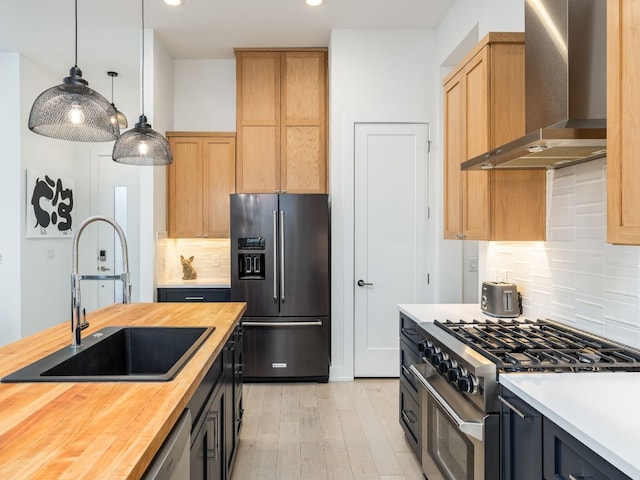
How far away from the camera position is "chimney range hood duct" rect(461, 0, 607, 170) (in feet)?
5.32

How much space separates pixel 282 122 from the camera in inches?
174

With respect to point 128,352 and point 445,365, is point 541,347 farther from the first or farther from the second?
point 128,352

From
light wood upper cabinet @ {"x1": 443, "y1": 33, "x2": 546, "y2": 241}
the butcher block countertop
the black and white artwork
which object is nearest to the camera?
the butcher block countertop

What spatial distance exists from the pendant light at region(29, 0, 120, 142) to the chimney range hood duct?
66.7 inches

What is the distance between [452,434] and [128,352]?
61.0 inches

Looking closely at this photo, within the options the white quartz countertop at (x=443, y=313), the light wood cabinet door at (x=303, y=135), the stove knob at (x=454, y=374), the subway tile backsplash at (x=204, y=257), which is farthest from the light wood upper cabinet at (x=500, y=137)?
the subway tile backsplash at (x=204, y=257)

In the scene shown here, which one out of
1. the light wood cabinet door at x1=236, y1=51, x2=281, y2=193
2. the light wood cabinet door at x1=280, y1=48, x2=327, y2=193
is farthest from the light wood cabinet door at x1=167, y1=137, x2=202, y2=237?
the light wood cabinet door at x1=280, y1=48, x2=327, y2=193

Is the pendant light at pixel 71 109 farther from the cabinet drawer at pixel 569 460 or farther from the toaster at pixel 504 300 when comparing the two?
the toaster at pixel 504 300

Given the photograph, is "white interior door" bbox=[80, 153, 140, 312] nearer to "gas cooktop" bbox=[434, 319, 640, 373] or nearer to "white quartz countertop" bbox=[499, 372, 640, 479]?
"gas cooktop" bbox=[434, 319, 640, 373]

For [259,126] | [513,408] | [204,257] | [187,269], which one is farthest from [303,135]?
[513,408]

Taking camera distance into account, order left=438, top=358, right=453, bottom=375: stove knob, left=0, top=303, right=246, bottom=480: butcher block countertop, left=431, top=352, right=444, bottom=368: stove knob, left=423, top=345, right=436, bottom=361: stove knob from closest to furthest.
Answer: left=0, top=303, right=246, bottom=480: butcher block countertop
left=438, top=358, right=453, bottom=375: stove knob
left=431, top=352, right=444, bottom=368: stove knob
left=423, top=345, right=436, bottom=361: stove knob

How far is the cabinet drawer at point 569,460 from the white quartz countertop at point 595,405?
0.03m

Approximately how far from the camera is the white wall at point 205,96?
4746mm

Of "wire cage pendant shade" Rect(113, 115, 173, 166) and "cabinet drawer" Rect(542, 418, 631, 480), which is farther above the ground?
"wire cage pendant shade" Rect(113, 115, 173, 166)
